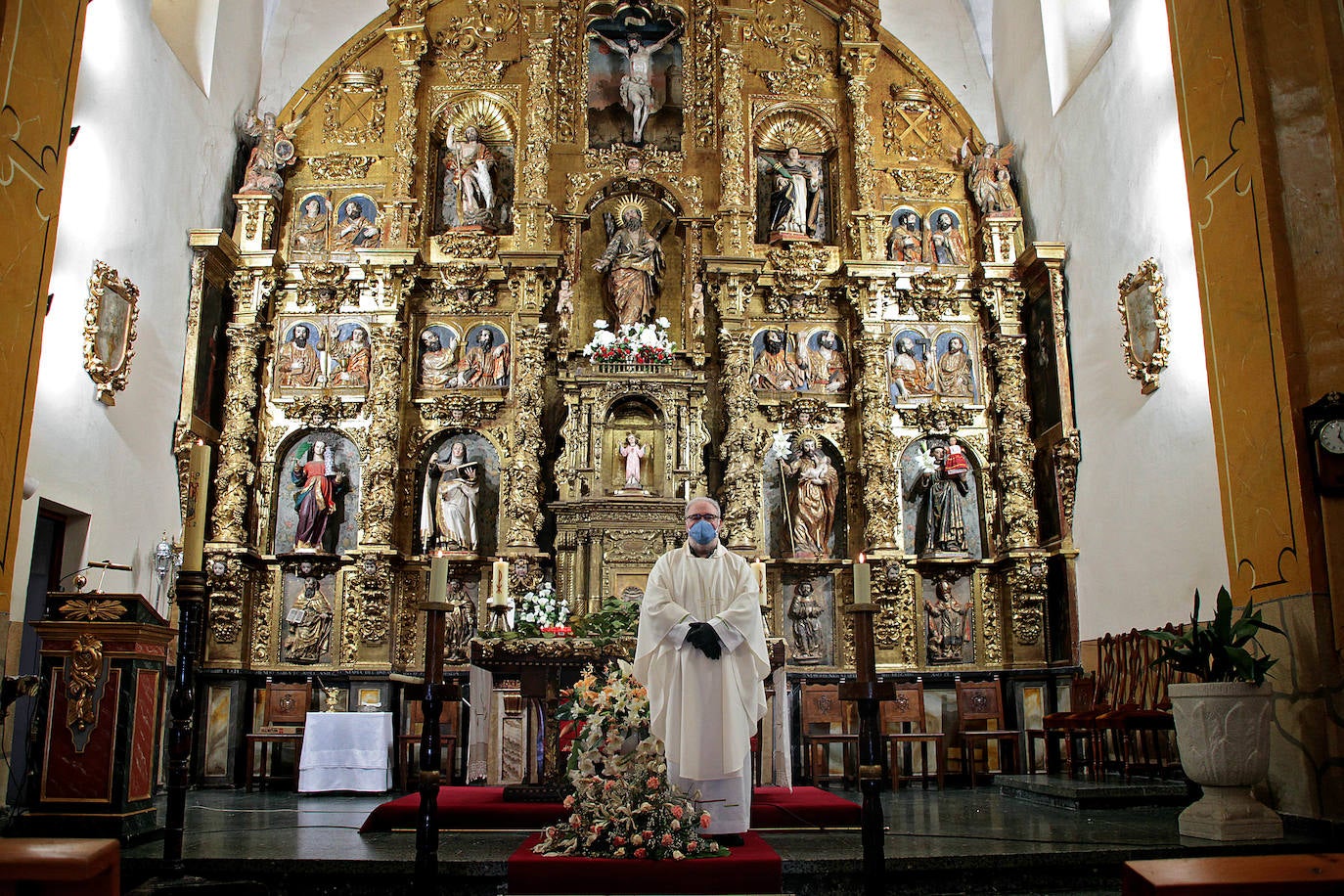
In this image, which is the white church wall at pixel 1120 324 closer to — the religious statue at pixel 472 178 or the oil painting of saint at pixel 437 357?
the religious statue at pixel 472 178

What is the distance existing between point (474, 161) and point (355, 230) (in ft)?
6.51

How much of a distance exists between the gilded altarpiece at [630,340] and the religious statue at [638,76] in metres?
0.06

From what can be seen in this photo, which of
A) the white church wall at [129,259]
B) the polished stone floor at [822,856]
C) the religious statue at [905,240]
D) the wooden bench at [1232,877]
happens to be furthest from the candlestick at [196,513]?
the religious statue at [905,240]

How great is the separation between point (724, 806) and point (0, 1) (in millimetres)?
7665

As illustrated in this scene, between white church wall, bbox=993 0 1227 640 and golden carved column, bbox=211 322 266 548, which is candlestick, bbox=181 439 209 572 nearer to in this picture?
golden carved column, bbox=211 322 266 548

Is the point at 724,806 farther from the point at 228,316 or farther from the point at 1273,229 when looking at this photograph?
the point at 228,316

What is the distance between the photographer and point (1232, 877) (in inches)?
153

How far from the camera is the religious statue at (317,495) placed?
46.7ft

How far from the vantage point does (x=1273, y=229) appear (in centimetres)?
828

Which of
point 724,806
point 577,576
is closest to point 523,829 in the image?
point 724,806

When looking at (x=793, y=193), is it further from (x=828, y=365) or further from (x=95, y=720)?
(x=95, y=720)

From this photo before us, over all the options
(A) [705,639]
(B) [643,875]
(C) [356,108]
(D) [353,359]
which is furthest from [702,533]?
(C) [356,108]

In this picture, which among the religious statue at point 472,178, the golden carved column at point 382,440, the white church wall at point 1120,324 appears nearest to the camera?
the white church wall at point 1120,324

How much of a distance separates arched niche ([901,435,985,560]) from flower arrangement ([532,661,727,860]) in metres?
7.96
